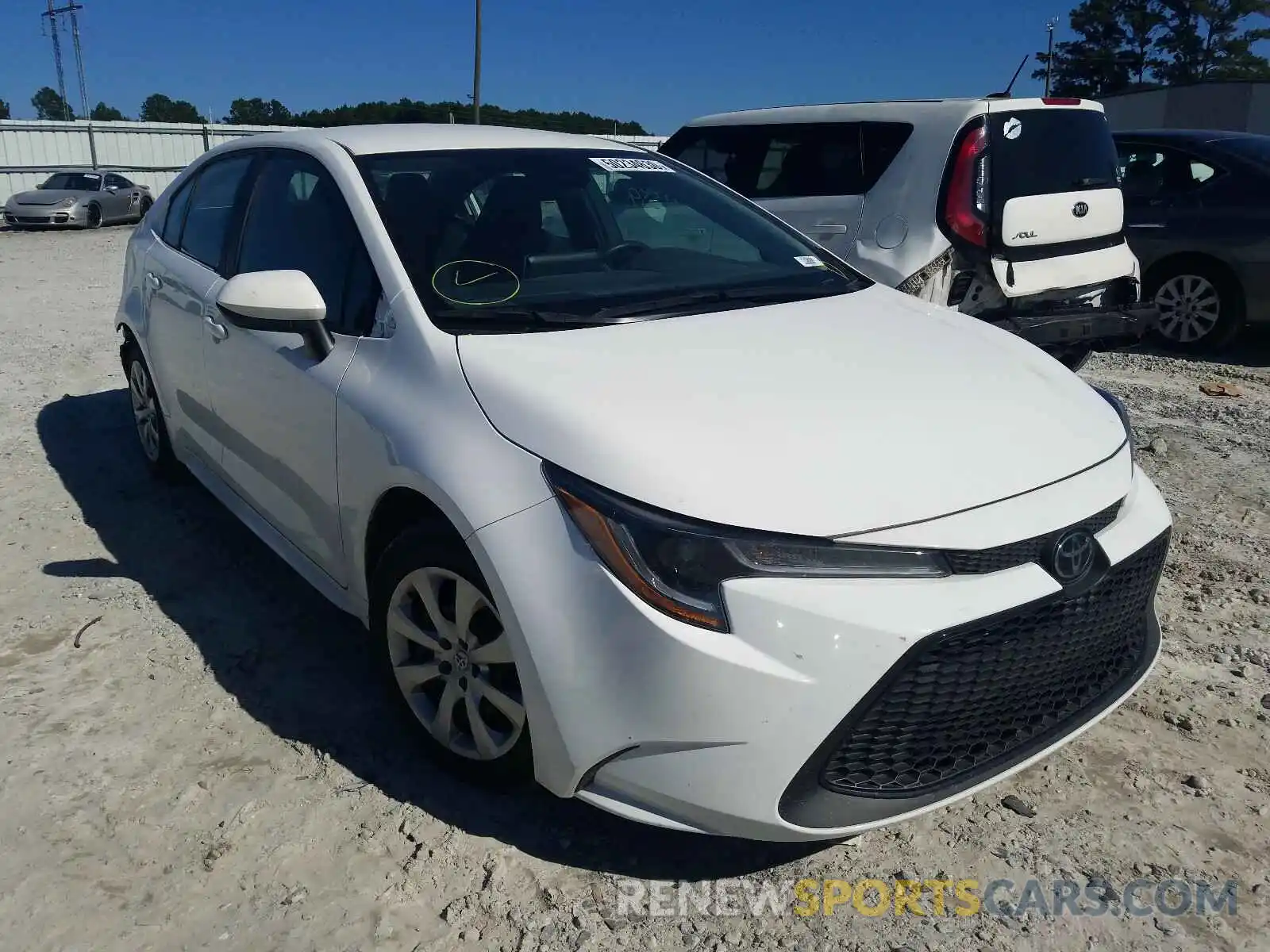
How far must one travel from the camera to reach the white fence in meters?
25.7

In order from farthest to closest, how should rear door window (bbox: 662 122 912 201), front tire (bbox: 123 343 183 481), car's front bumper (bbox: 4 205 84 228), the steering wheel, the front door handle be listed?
1. car's front bumper (bbox: 4 205 84 228)
2. rear door window (bbox: 662 122 912 201)
3. front tire (bbox: 123 343 183 481)
4. the front door handle
5. the steering wheel

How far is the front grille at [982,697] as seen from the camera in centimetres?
204

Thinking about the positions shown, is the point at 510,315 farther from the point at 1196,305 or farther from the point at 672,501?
the point at 1196,305

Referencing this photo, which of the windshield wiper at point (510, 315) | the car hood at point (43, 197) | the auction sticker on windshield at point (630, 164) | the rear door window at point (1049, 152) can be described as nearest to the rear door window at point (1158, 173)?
the rear door window at point (1049, 152)

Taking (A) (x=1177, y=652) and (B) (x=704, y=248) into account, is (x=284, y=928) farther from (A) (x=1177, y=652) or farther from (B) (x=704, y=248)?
(A) (x=1177, y=652)

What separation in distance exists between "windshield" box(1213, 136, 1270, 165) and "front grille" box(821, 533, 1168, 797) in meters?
6.24

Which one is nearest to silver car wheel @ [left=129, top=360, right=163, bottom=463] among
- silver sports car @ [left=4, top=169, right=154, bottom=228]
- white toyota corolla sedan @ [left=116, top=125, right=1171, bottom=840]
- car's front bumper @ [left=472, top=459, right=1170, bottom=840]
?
white toyota corolla sedan @ [left=116, top=125, right=1171, bottom=840]

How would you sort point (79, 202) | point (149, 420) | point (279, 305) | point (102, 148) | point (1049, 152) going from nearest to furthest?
point (279, 305) → point (149, 420) → point (1049, 152) → point (79, 202) → point (102, 148)

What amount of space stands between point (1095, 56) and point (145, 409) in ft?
217

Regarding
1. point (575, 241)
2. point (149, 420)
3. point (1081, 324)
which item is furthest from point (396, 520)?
point (1081, 324)

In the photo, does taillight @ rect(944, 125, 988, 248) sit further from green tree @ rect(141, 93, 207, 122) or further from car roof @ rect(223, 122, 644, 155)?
green tree @ rect(141, 93, 207, 122)

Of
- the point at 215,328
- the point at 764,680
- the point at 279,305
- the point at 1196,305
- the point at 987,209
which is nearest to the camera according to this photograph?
the point at 764,680

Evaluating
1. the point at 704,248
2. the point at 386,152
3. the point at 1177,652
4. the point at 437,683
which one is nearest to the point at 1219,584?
the point at 1177,652

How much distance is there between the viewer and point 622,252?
328 centimetres
